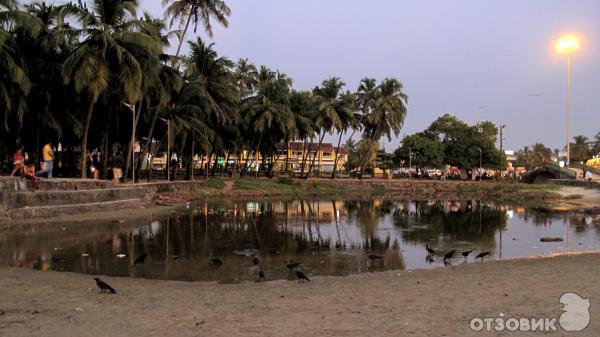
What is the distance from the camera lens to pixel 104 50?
25578mm


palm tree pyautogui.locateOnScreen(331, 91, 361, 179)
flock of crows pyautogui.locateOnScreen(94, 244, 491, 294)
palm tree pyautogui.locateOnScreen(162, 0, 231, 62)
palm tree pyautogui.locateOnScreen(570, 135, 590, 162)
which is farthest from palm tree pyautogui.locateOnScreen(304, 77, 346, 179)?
palm tree pyautogui.locateOnScreen(570, 135, 590, 162)

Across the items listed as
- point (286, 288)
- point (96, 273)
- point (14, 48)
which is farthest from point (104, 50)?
point (286, 288)

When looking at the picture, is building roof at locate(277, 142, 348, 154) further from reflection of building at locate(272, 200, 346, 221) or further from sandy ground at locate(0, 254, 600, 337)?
sandy ground at locate(0, 254, 600, 337)

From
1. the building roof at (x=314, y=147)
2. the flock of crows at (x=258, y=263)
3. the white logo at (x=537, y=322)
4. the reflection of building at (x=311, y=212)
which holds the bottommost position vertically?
the reflection of building at (x=311, y=212)

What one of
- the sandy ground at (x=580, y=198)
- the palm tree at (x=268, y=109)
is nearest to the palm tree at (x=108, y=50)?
the palm tree at (x=268, y=109)

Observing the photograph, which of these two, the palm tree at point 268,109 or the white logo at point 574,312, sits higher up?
the palm tree at point 268,109

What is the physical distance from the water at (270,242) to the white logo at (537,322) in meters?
5.20

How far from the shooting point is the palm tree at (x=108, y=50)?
25188 mm

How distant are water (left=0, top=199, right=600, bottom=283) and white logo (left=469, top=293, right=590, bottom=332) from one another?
520cm

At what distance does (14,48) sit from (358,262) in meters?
20.6

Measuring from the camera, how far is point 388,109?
2210 inches

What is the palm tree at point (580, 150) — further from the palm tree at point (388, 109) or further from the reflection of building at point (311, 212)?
the reflection of building at point (311, 212)

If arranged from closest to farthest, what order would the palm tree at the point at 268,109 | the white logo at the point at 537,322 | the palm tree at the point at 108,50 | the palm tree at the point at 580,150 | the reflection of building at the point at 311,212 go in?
the white logo at the point at 537,322 < the palm tree at the point at 108,50 < the reflection of building at the point at 311,212 < the palm tree at the point at 268,109 < the palm tree at the point at 580,150

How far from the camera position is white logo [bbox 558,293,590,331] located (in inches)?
258
